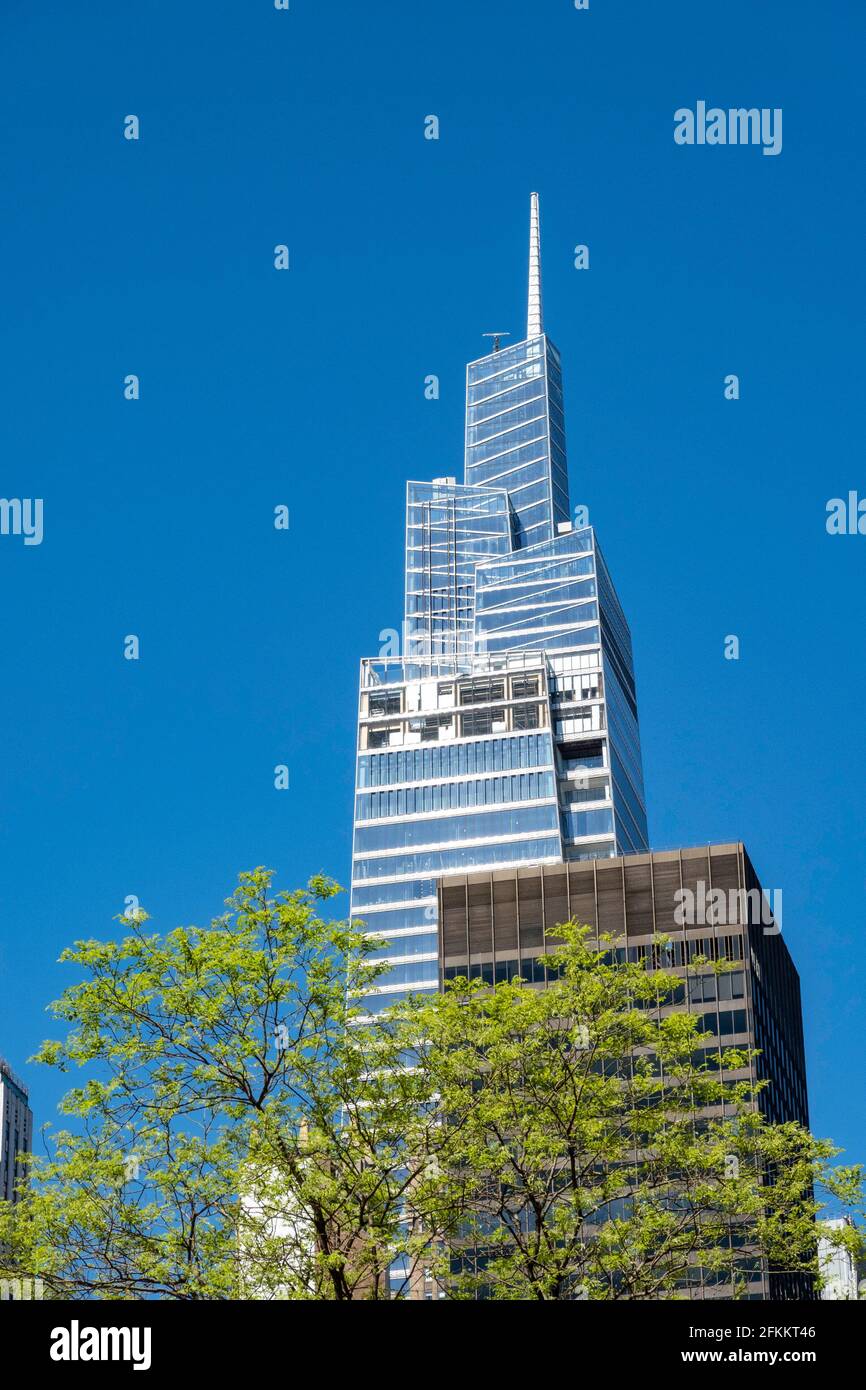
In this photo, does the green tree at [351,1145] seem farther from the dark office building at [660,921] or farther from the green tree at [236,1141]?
the dark office building at [660,921]

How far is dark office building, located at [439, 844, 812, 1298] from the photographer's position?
463ft

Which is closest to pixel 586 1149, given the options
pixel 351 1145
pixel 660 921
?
pixel 351 1145

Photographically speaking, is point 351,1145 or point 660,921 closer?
point 351,1145

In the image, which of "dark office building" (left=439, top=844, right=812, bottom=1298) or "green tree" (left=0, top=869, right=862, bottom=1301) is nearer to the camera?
"green tree" (left=0, top=869, right=862, bottom=1301)

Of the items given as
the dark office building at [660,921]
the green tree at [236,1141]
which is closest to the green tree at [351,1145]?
the green tree at [236,1141]

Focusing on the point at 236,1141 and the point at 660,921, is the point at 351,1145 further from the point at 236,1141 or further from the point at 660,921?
the point at 660,921

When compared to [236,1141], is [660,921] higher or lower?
higher

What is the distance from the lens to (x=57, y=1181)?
4444cm

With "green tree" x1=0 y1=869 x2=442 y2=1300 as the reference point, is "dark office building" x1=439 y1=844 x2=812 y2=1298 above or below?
above

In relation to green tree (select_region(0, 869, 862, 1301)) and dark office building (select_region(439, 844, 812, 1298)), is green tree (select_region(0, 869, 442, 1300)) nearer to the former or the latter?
green tree (select_region(0, 869, 862, 1301))

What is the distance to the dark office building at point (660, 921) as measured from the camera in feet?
463

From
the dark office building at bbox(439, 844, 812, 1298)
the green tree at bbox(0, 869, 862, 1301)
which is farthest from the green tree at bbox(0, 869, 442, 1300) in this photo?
the dark office building at bbox(439, 844, 812, 1298)

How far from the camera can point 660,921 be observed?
147 meters
